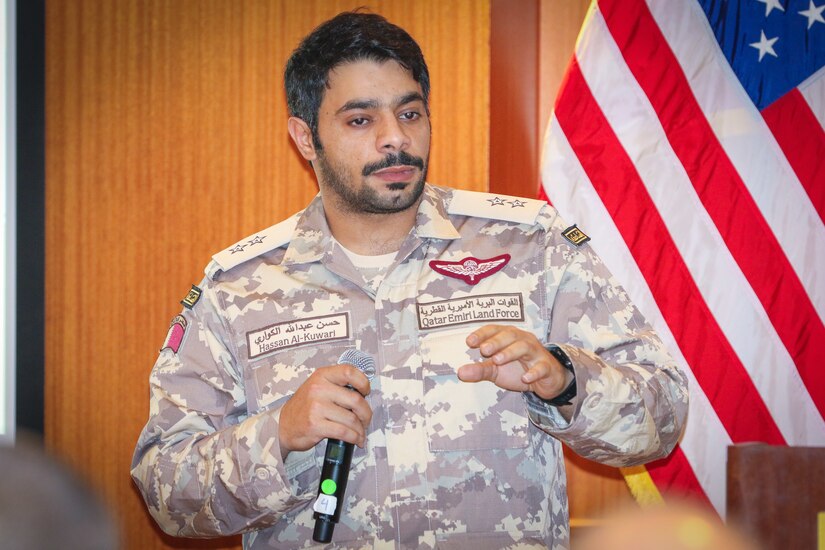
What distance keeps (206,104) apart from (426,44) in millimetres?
699

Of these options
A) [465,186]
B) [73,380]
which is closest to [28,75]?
[73,380]

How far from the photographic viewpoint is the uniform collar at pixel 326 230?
1.99 m

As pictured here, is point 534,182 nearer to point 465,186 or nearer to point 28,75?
point 465,186

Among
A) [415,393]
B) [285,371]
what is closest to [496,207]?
[415,393]

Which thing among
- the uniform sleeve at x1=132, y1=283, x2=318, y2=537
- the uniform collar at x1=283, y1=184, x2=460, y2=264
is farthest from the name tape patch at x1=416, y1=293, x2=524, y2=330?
the uniform sleeve at x1=132, y1=283, x2=318, y2=537

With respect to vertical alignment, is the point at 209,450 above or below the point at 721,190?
below

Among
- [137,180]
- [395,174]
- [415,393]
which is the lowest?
[415,393]

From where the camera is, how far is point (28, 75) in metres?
2.57

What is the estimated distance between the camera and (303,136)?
2.16 metres

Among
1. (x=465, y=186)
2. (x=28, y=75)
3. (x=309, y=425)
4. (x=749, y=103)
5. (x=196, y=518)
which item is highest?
(x=28, y=75)

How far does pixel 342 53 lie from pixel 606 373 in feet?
3.19

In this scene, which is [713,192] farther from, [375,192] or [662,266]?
[375,192]

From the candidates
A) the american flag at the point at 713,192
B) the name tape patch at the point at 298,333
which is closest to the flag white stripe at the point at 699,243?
the american flag at the point at 713,192

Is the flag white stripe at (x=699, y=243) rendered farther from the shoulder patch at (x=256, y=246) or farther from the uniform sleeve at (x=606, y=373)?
the shoulder patch at (x=256, y=246)
